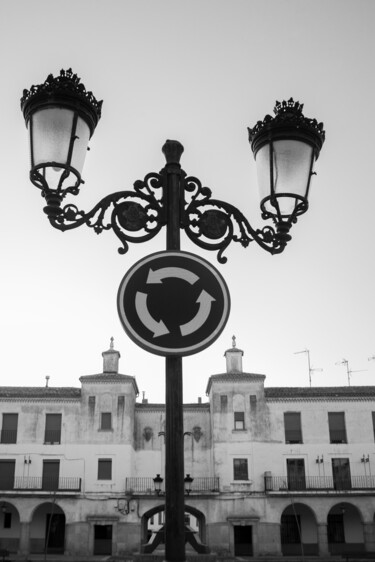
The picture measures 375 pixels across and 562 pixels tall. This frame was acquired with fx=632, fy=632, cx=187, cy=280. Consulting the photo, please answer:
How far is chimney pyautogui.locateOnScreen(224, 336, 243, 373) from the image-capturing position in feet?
144

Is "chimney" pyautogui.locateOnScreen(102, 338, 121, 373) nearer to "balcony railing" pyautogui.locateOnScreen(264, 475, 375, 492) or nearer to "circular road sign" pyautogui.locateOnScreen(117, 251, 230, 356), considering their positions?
"balcony railing" pyautogui.locateOnScreen(264, 475, 375, 492)

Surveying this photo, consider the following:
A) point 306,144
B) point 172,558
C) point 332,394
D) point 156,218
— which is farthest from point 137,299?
point 332,394

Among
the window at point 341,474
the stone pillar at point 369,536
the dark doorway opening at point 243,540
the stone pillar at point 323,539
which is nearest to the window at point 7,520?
the dark doorway opening at point 243,540

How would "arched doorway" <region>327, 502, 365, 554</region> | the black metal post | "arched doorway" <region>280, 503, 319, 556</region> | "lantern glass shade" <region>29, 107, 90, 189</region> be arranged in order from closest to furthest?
the black metal post, "lantern glass shade" <region>29, 107, 90, 189</region>, "arched doorway" <region>280, 503, 319, 556</region>, "arched doorway" <region>327, 502, 365, 554</region>

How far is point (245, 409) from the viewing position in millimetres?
41469

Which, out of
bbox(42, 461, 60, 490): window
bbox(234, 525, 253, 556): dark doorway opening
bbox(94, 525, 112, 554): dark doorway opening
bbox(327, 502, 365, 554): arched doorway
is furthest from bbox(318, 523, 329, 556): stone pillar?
bbox(42, 461, 60, 490): window

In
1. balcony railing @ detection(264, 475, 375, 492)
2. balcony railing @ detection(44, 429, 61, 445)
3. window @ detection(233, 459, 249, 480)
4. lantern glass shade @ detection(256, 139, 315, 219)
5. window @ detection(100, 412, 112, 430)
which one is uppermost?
window @ detection(100, 412, 112, 430)

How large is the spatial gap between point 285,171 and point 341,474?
38763 mm

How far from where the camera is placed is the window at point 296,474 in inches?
1550

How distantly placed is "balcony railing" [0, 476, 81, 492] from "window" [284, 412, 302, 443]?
44.6ft

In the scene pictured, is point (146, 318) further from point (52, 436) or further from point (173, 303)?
point (52, 436)

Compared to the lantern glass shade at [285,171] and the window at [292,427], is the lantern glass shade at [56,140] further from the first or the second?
the window at [292,427]

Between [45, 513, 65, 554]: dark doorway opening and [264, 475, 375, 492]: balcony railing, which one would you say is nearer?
[45, 513, 65, 554]: dark doorway opening

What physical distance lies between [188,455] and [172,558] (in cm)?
4087
